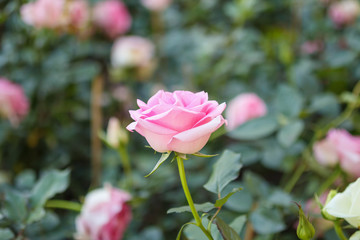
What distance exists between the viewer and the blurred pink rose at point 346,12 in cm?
112

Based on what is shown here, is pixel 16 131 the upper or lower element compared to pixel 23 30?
lower

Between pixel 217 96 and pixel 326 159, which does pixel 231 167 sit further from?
pixel 217 96

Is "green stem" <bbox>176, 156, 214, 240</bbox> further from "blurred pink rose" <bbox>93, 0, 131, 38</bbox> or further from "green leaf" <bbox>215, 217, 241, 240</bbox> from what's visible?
"blurred pink rose" <bbox>93, 0, 131, 38</bbox>

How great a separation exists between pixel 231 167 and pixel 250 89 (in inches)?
26.6

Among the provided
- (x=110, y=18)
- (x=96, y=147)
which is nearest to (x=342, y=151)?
(x=96, y=147)

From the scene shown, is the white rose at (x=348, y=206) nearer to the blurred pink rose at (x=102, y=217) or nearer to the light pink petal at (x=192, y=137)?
the light pink petal at (x=192, y=137)

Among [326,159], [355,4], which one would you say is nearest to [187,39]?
[355,4]

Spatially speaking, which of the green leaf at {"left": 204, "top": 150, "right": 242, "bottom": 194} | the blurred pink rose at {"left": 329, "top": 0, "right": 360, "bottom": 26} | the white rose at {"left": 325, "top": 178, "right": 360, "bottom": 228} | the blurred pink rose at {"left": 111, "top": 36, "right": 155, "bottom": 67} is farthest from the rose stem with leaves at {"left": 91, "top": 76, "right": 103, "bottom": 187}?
the blurred pink rose at {"left": 329, "top": 0, "right": 360, "bottom": 26}

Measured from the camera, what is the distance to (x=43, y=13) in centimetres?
95

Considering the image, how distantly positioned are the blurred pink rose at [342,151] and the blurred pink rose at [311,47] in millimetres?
565

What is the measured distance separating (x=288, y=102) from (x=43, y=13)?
676mm

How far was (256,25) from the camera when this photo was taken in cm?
151

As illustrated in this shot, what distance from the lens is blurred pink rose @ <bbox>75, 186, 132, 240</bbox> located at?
0.59 metres

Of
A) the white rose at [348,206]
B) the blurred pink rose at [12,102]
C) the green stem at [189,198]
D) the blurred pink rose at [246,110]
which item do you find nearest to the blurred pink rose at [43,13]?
the blurred pink rose at [12,102]
